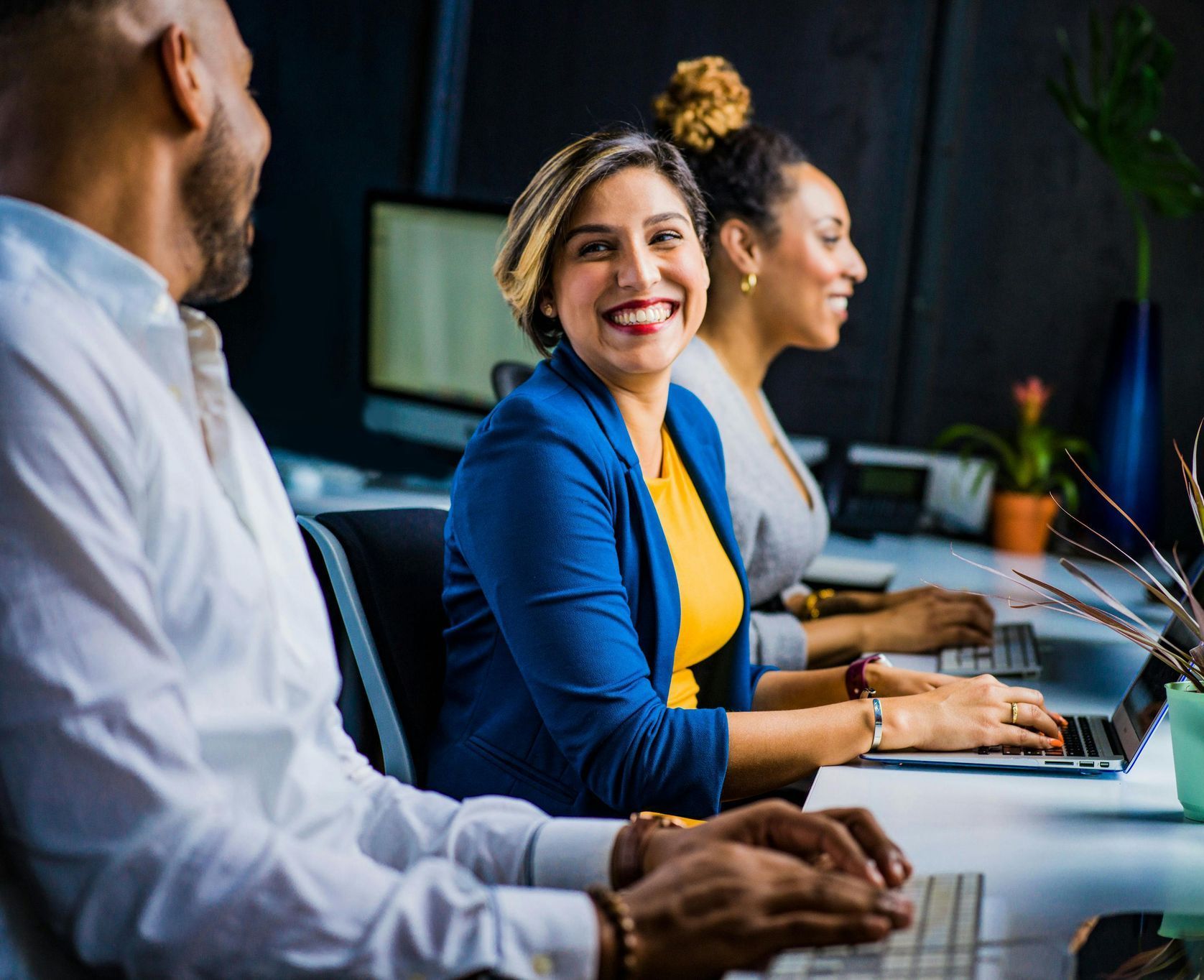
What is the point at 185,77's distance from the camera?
853 millimetres

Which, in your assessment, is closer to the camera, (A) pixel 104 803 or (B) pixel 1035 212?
(A) pixel 104 803

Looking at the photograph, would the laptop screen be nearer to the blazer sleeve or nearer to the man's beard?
the blazer sleeve

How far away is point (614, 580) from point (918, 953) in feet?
1.88

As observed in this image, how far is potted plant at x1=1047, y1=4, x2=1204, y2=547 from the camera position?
8.95 feet

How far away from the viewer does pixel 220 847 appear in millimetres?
738

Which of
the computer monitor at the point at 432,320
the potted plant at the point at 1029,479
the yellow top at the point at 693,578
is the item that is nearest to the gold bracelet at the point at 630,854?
the yellow top at the point at 693,578

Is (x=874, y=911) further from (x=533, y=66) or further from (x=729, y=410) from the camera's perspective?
(x=533, y=66)

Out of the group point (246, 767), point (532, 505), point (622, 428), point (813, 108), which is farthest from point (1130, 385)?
point (246, 767)

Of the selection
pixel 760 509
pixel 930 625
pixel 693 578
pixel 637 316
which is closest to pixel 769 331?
Answer: pixel 760 509

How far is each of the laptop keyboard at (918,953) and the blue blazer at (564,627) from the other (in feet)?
1.30

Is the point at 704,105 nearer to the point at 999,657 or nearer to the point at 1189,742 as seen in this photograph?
the point at 999,657

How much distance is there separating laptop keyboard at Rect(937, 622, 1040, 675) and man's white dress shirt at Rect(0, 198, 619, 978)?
1120mm

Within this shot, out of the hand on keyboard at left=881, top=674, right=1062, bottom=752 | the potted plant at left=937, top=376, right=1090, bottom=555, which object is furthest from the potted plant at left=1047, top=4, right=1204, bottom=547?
the hand on keyboard at left=881, top=674, right=1062, bottom=752

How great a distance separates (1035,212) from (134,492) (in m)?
2.78
